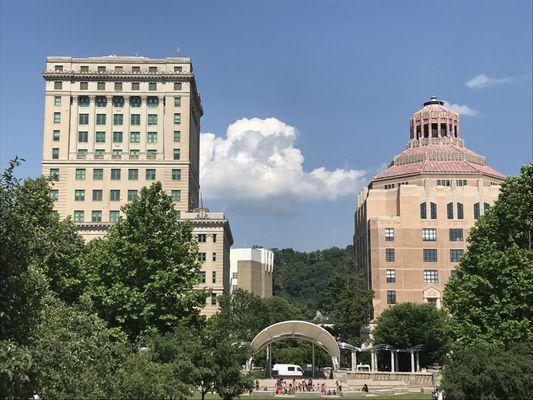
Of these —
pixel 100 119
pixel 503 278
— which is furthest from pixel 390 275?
pixel 503 278

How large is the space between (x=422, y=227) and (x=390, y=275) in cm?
954

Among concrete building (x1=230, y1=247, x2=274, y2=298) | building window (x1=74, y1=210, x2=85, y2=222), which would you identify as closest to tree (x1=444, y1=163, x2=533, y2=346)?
building window (x1=74, y1=210, x2=85, y2=222)

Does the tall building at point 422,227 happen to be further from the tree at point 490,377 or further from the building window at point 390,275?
the tree at point 490,377

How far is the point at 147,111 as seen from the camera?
110 metres

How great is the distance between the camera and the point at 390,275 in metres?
122

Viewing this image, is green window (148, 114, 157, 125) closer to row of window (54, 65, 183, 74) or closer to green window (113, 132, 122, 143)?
green window (113, 132, 122, 143)

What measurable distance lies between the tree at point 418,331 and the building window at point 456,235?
2286 centimetres

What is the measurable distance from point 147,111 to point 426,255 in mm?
50131

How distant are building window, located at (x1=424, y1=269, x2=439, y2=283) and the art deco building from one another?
3429cm

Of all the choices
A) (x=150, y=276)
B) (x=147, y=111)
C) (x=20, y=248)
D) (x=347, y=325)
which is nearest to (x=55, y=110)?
(x=147, y=111)

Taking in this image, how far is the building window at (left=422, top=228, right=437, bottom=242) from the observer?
123 m

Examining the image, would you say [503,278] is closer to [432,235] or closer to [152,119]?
[152,119]

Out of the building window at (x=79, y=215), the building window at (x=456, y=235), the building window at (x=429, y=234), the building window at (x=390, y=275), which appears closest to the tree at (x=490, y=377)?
the building window at (x=79, y=215)

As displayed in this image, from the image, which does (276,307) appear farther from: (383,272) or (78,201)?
(78,201)
